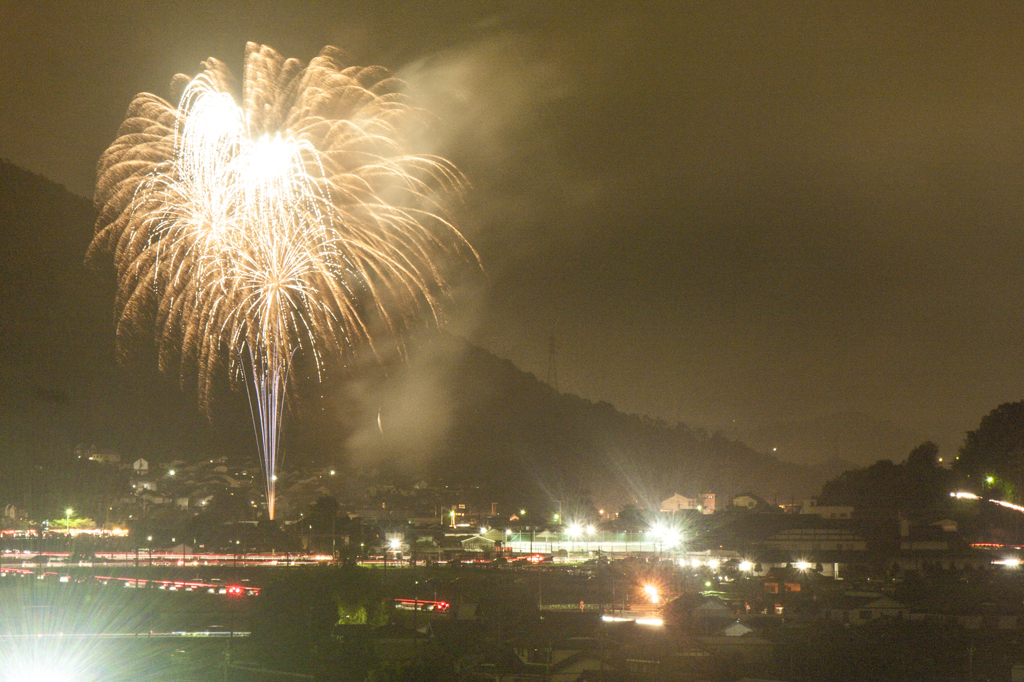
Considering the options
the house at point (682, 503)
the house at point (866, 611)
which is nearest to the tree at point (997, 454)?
the house at point (682, 503)

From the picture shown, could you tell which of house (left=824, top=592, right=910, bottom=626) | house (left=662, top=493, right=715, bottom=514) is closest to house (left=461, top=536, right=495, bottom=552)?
house (left=824, top=592, right=910, bottom=626)

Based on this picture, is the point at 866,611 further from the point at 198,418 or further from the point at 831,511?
the point at 198,418

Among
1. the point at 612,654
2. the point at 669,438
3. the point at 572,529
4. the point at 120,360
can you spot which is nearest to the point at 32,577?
the point at 612,654

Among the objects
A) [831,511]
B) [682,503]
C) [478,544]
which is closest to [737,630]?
[478,544]

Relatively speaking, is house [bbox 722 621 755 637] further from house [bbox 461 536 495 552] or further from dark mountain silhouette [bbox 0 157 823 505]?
dark mountain silhouette [bbox 0 157 823 505]

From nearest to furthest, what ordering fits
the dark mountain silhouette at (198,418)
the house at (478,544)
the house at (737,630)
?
1. the house at (737,630)
2. the house at (478,544)
3. the dark mountain silhouette at (198,418)

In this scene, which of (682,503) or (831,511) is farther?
(682,503)

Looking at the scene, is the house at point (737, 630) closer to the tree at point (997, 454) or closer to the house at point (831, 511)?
the house at point (831, 511)

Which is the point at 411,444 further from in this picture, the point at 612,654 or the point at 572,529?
the point at 612,654

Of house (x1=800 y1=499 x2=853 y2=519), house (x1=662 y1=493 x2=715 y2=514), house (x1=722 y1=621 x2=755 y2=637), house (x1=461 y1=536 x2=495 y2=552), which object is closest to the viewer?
house (x1=722 y1=621 x2=755 y2=637)
